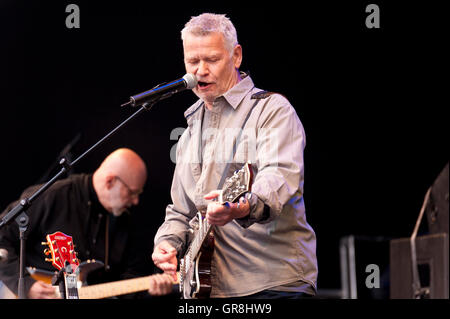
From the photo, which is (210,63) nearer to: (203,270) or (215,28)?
(215,28)

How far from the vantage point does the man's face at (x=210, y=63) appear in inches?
88.5

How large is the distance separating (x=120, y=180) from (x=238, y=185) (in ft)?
6.39

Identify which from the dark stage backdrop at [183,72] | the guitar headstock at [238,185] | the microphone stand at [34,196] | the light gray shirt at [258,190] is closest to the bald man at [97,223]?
the dark stage backdrop at [183,72]

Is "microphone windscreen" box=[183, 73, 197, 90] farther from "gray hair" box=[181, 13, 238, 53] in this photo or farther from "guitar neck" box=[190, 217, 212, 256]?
"guitar neck" box=[190, 217, 212, 256]

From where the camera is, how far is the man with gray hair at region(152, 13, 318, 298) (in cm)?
197

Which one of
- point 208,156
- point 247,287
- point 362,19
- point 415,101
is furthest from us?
point 415,101

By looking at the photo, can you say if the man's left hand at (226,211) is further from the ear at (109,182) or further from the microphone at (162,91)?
the ear at (109,182)

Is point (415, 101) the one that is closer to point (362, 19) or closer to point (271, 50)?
point (362, 19)

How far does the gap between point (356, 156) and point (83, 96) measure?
6.64 feet

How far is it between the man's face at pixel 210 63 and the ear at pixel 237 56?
16 mm

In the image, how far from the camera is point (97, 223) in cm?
335

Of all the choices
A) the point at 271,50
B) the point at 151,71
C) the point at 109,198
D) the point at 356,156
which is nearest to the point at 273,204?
the point at 271,50

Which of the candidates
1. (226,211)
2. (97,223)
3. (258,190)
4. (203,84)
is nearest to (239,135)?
(203,84)

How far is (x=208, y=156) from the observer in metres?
2.24
